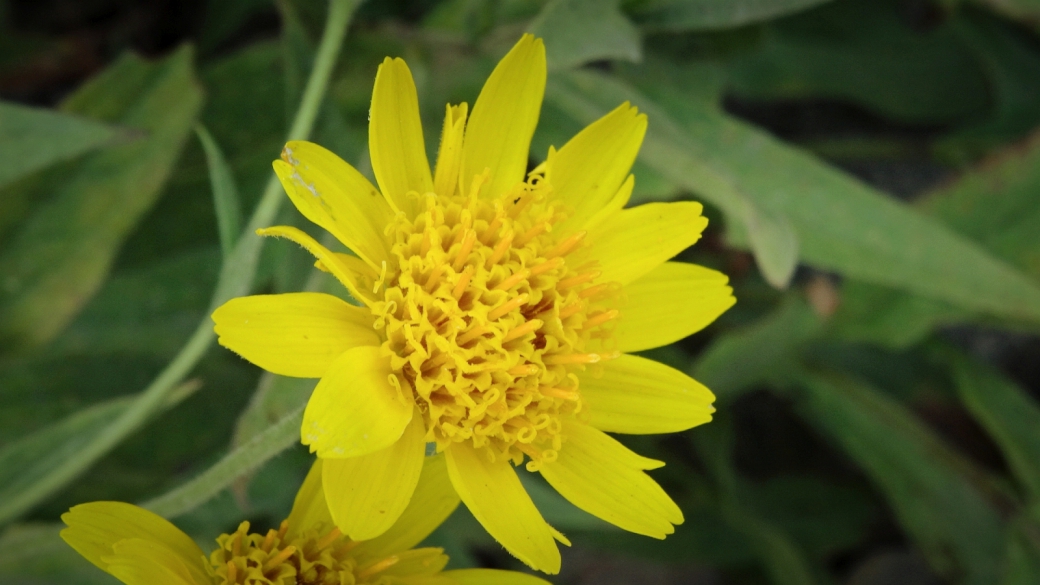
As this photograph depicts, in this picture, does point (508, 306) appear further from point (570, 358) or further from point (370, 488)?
point (370, 488)

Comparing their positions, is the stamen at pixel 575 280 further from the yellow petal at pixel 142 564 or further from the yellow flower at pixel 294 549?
the yellow petal at pixel 142 564

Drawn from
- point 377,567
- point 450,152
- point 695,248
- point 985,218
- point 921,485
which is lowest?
point 921,485

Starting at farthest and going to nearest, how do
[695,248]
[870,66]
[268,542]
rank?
[870,66] → [695,248] → [268,542]

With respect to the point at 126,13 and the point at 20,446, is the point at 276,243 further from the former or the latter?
the point at 126,13

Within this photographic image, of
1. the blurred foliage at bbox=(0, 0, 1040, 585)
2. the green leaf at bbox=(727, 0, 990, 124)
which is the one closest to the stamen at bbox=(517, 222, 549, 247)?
the blurred foliage at bbox=(0, 0, 1040, 585)

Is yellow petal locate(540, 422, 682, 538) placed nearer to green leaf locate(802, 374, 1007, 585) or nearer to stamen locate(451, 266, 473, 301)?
stamen locate(451, 266, 473, 301)

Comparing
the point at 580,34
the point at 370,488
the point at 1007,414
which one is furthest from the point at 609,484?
the point at 1007,414
